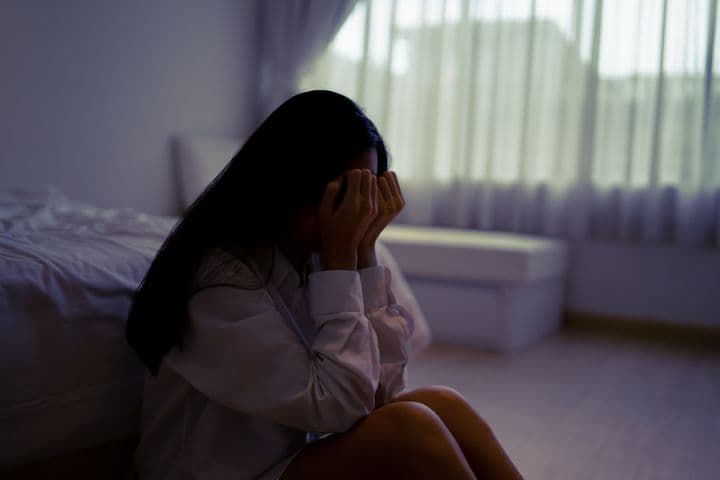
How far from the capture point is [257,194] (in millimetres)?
940

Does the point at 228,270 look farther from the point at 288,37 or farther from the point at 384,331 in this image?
the point at 288,37

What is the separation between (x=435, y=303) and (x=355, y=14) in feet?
5.75

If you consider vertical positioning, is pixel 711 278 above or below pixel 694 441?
above

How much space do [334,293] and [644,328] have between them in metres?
2.82

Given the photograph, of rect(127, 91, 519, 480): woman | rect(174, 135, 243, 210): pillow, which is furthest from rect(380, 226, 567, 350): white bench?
rect(127, 91, 519, 480): woman

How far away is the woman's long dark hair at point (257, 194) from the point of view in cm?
93

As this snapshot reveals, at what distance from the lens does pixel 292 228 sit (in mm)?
997

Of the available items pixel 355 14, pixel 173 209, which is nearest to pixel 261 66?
pixel 355 14

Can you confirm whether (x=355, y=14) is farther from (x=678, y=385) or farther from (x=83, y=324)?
(x=83, y=324)

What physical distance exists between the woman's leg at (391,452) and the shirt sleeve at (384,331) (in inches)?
5.2

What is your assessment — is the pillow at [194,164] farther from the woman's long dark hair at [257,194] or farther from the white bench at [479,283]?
the woman's long dark hair at [257,194]

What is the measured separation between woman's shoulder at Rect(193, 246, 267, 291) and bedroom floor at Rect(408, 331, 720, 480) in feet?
3.18

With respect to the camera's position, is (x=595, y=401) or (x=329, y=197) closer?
(x=329, y=197)

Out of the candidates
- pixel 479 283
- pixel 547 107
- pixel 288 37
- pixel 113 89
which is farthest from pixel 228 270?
pixel 288 37
